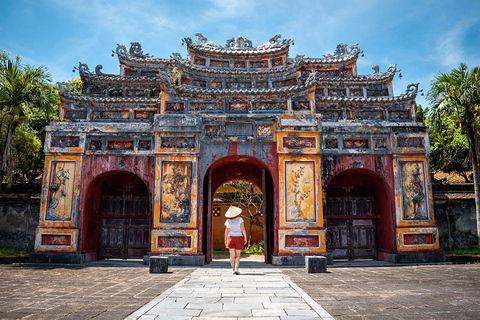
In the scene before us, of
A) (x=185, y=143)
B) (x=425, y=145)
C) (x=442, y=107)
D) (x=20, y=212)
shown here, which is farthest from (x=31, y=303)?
(x=442, y=107)

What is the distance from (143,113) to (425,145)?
9.37m

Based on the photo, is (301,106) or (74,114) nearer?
(301,106)

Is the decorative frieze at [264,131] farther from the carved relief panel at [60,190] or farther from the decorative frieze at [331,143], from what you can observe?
the carved relief panel at [60,190]

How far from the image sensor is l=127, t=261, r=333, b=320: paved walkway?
158 inches

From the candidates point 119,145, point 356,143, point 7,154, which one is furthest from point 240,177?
point 7,154

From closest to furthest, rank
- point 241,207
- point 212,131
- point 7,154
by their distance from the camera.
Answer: point 212,131
point 7,154
point 241,207

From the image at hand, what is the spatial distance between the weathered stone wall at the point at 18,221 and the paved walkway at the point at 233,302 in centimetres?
895

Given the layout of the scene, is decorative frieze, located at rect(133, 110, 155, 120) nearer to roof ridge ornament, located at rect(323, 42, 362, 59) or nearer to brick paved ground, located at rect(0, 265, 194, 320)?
brick paved ground, located at rect(0, 265, 194, 320)

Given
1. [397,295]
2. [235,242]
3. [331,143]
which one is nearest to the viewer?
[397,295]

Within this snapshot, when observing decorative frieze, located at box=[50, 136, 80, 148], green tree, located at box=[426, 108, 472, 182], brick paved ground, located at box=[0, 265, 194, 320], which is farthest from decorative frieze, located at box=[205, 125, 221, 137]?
green tree, located at box=[426, 108, 472, 182]

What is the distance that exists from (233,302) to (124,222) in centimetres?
832

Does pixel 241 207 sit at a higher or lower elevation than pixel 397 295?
higher

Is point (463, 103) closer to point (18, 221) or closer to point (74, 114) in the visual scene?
point (74, 114)

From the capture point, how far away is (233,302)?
15.6 ft
